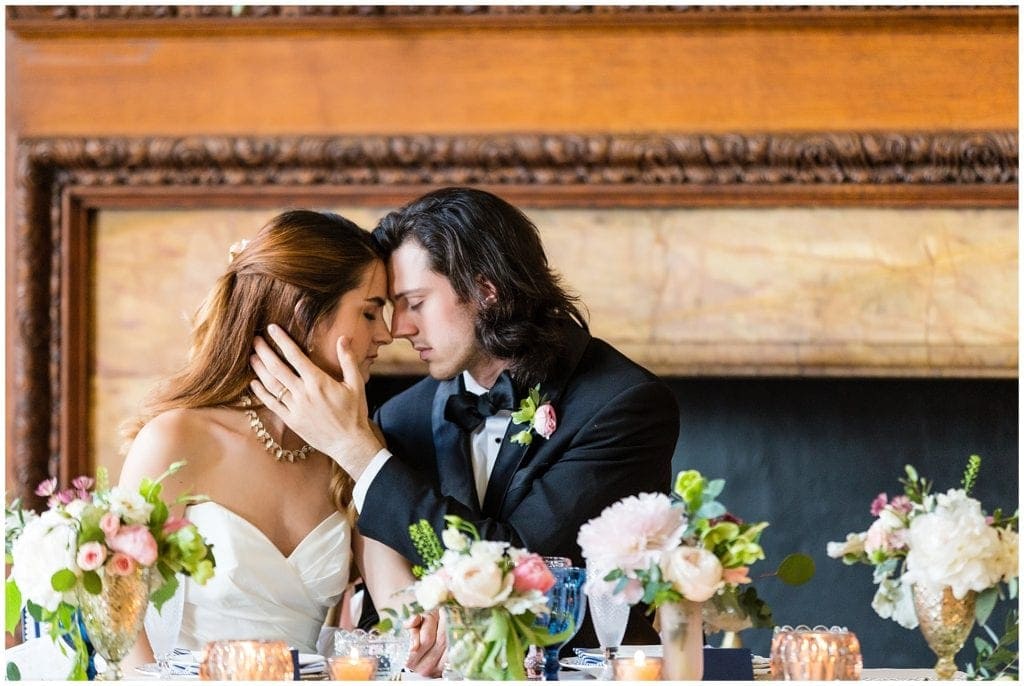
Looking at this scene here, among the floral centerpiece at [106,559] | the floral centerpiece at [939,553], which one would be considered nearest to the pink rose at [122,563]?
the floral centerpiece at [106,559]

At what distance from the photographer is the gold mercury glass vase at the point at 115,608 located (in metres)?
1.55

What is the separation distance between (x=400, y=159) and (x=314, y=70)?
0.41m

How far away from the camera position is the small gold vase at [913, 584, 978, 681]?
65.6 inches

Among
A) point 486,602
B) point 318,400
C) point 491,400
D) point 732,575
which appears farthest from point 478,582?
point 491,400

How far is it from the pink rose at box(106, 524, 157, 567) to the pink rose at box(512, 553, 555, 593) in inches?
17.4

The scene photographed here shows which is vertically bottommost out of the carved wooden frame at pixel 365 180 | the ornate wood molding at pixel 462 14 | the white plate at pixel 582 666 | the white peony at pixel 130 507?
the white plate at pixel 582 666

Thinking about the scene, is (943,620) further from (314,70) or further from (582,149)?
(314,70)

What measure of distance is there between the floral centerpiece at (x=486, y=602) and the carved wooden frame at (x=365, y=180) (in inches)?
93.1

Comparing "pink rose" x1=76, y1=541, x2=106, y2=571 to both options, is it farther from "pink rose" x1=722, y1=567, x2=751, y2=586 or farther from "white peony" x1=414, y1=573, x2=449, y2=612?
"pink rose" x1=722, y1=567, x2=751, y2=586

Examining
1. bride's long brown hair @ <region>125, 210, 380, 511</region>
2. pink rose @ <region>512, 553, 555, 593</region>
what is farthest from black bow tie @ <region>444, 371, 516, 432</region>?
pink rose @ <region>512, 553, 555, 593</region>

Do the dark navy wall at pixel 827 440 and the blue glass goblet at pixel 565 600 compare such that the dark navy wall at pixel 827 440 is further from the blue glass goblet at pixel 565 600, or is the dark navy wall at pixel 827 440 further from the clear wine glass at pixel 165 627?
the blue glass goblet at pixel 565 600

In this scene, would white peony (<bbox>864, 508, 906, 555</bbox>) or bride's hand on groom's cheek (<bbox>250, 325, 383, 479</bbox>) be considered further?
bride's hand on groom's cheek (<bbox>250, 325, 383, 479</bbox>)

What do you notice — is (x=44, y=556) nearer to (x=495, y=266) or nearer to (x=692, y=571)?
(x=692, y=571)

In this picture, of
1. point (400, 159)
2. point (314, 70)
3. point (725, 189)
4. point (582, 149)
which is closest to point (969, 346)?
point (725, 189)
